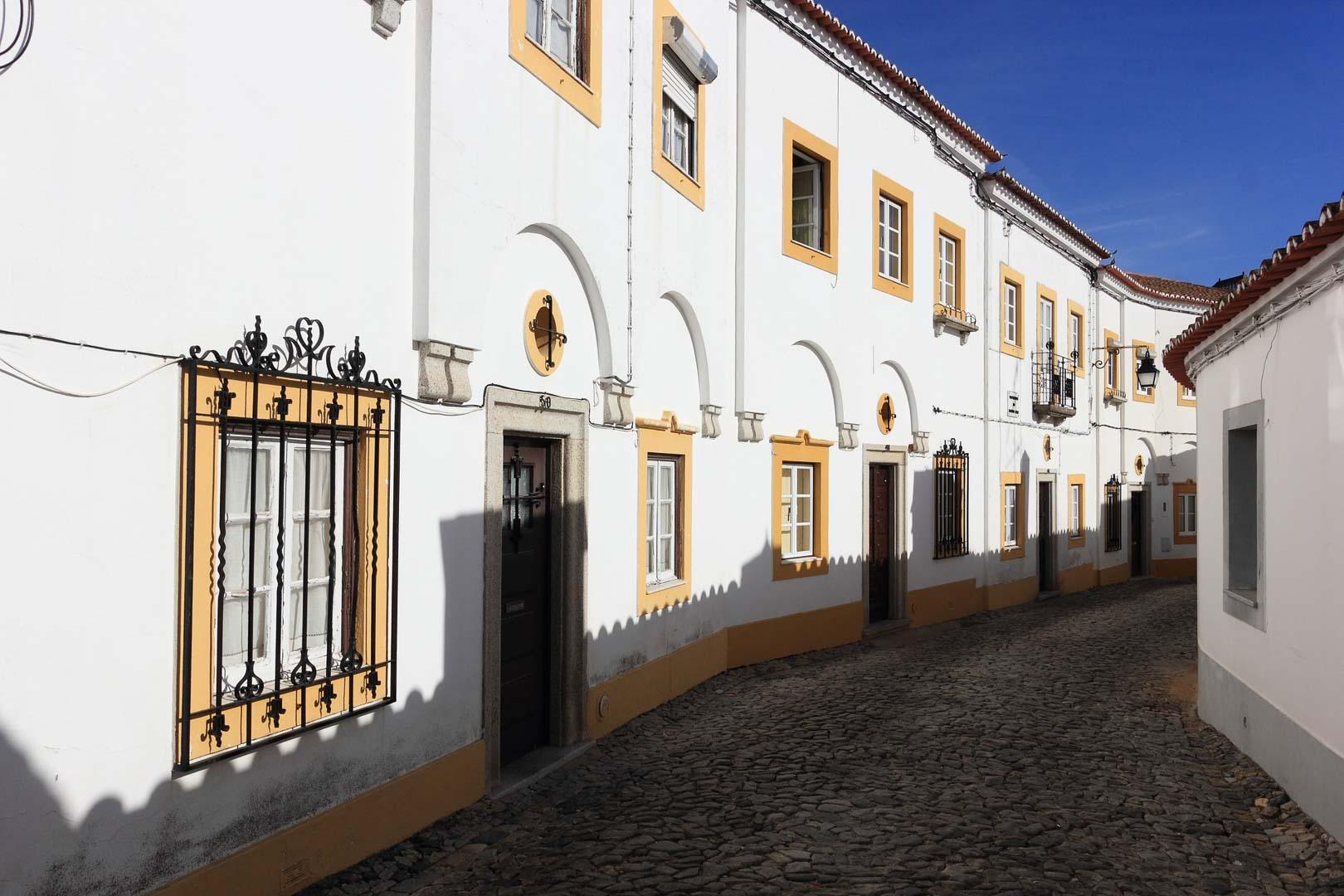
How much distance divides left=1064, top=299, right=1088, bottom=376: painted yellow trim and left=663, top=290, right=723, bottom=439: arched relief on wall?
14238 millimetres

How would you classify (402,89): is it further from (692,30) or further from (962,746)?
(962,746)

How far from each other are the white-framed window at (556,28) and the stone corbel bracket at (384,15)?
5.68ft

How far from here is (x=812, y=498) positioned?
13.2 metres

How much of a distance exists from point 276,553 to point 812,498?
8944 mm

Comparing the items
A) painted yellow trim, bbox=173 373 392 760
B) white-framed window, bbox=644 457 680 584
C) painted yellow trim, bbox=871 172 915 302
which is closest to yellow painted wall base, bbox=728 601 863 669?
white-framed window, bbox=644 457 680 584

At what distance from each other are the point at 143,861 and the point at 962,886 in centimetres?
384

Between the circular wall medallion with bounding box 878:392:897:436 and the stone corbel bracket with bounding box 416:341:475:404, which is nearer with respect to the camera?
the stone corbel bracket with bounding box 416:341:475:404

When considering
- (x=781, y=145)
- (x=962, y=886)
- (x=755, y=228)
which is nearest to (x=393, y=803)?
(x=962, y=886)

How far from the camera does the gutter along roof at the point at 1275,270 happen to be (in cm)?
570

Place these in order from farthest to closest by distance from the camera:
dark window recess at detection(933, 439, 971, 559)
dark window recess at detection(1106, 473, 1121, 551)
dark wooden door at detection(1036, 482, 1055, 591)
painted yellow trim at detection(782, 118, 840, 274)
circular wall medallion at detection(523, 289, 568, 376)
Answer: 1. dark window recess at detection(1106, 473, 1121, 551)
2. dark wooden door at detection(1036, 482, 1055, 591)
3. dark window recess at detection(933, 439, 971, 559)
4. painted yellow trim at detection(782, 118, 840, 274)
5. circular wall medallion at detection(523, 289, 568, 376)

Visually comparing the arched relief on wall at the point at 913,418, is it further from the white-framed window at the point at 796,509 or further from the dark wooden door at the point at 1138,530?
the dark wooden door at the point at 1138,530

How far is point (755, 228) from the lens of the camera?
38.5ft

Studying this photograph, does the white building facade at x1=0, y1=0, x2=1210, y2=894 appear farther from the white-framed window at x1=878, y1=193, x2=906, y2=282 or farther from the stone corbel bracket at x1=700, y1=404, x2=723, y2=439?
the white-framed window at x1=878, y1=193, x2=906, y2=282

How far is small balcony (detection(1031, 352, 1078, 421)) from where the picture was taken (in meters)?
20.2
